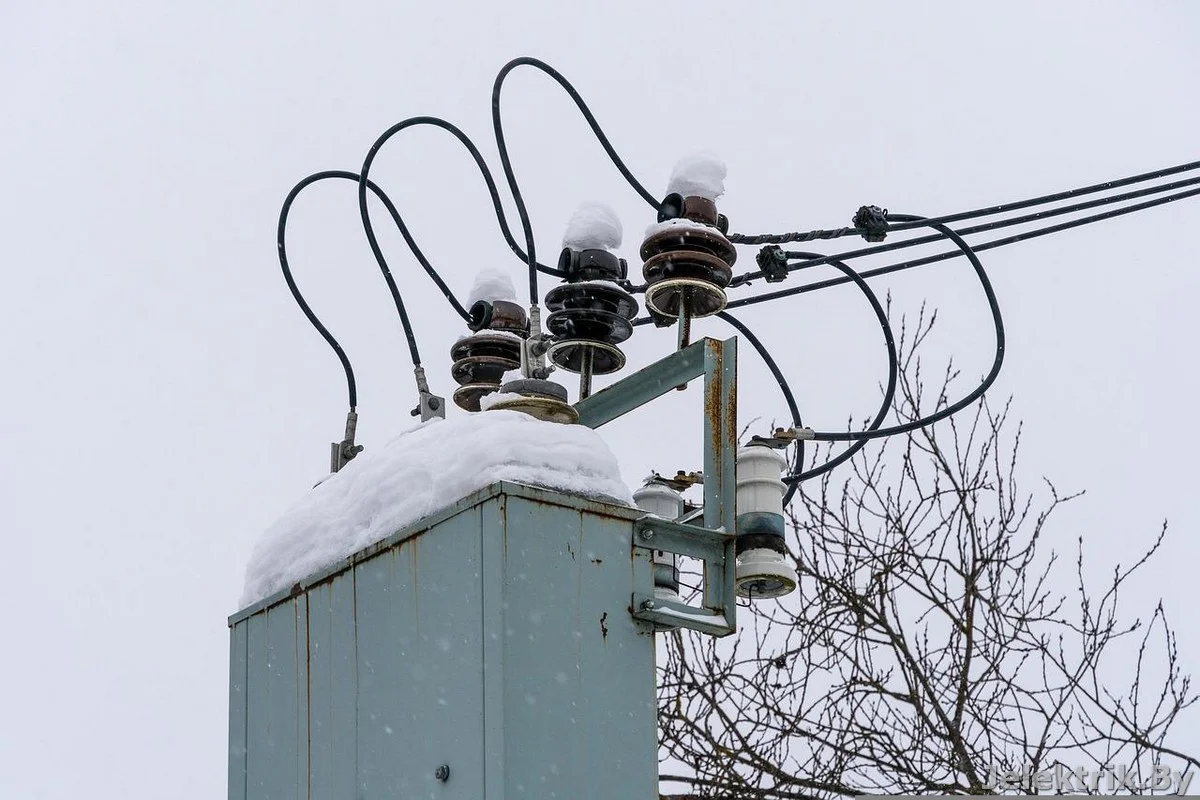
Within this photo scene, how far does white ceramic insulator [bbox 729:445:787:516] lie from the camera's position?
412cm

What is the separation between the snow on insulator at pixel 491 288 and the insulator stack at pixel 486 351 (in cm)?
5

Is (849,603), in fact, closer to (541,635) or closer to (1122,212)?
(1122,212)

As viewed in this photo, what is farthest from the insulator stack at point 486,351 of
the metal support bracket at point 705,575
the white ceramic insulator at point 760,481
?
the metal support bracket at point 705,575

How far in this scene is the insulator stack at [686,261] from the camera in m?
4.34

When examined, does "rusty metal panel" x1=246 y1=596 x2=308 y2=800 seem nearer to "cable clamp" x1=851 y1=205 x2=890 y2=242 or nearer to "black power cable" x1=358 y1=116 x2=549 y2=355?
"black power cable" x1=358 y1=116 x2=549 y2=355

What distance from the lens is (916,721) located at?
8805mm

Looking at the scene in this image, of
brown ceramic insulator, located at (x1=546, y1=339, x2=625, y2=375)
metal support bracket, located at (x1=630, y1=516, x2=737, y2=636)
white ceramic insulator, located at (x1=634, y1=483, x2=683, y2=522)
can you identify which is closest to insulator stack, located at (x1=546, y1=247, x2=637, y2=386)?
brown ceramic insulator, located at (x1=546, y1=339, x2=625, y2=375)

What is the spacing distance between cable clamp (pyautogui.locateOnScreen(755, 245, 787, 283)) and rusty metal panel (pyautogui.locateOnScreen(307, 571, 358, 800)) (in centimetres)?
245

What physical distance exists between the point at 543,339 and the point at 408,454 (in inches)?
20.2

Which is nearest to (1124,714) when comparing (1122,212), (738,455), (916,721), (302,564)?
(916,721)

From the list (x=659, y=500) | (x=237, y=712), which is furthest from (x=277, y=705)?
(x=659, y=500)

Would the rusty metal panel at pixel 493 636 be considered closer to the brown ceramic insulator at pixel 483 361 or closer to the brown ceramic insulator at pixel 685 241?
the brown ceramic insulator at pixel 685 241

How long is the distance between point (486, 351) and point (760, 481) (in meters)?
1.03

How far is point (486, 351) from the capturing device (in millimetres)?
4758
